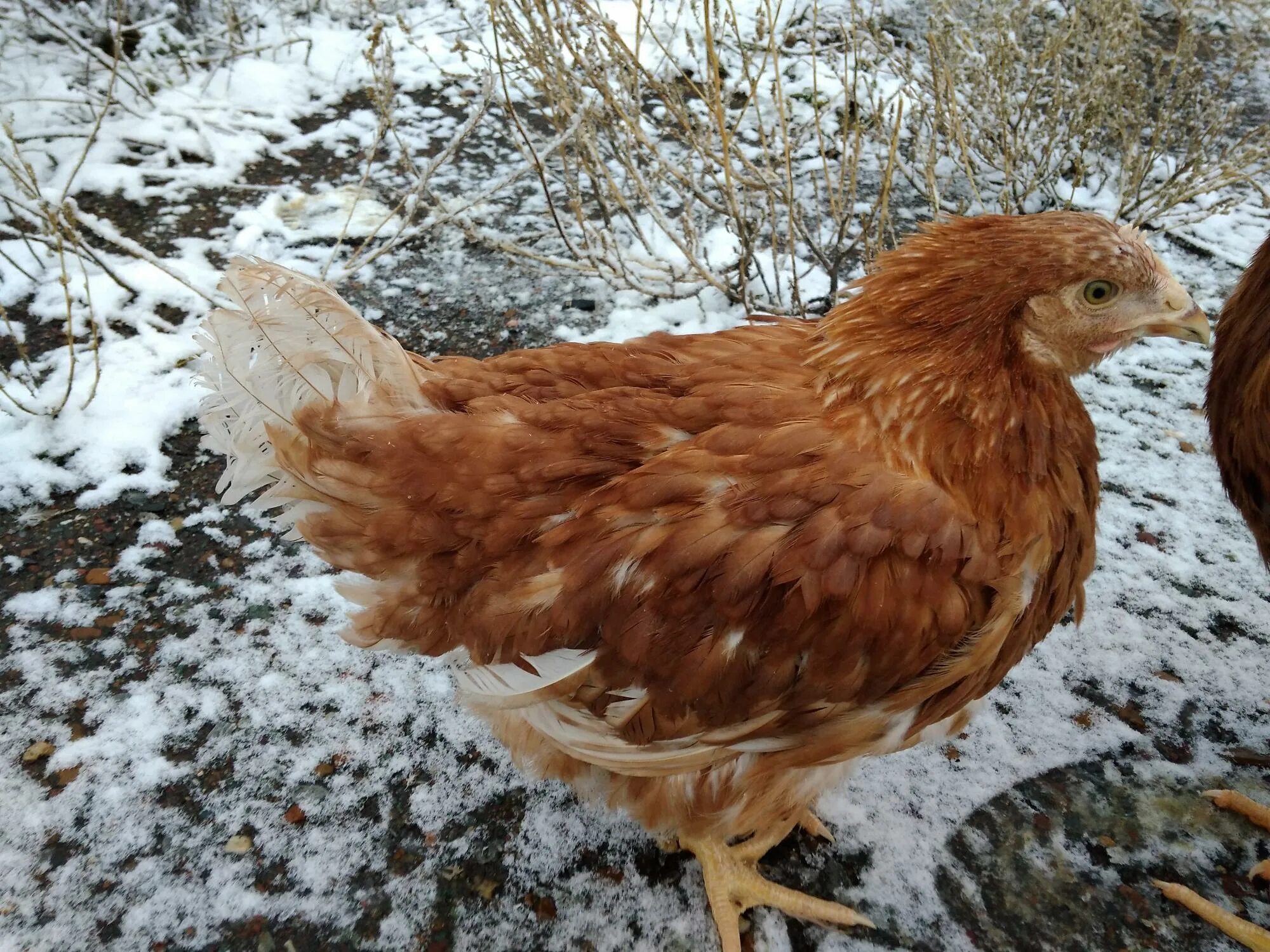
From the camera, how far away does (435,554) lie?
169 centimetres

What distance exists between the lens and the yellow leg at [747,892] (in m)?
1.93

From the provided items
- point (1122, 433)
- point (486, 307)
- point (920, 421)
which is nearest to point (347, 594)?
point (920, 421)

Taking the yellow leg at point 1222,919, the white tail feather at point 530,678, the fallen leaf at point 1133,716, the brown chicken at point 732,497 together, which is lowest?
the yellow leg at point 1222,919

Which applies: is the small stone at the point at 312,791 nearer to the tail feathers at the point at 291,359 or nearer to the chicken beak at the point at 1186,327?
the tail feathers at the point at 291,359

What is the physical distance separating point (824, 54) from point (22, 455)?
517 centimetres

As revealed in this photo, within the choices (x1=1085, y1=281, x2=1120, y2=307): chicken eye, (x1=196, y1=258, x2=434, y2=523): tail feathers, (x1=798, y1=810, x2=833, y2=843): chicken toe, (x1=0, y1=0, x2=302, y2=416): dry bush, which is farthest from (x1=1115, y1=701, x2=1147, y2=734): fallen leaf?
(x1=0, y1=0, x2=302, y2=416): dry bush

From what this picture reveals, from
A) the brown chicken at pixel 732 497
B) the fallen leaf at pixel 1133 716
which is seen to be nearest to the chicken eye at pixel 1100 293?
the brown chicken at pixel 732 497

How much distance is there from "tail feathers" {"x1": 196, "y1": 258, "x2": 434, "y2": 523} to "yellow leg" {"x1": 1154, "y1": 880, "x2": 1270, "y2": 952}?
2.20 metres

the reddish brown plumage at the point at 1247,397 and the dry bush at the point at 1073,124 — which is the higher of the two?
the dry bush at the point at 1073,124

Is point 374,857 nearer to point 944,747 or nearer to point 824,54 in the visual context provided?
point 944,747

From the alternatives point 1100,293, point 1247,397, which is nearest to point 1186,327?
point 1100,293

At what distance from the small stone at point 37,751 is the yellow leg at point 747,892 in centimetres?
176

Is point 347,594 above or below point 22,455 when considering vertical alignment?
above

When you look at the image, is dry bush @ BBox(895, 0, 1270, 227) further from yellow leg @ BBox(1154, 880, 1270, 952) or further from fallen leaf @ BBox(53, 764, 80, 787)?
fallen leaf @ BBox(53, 764, 80, 787)
